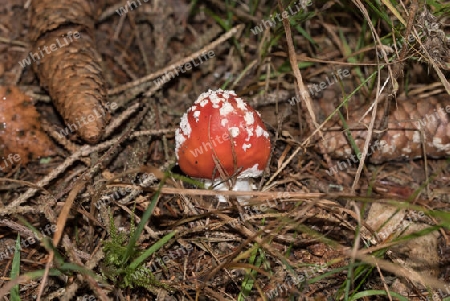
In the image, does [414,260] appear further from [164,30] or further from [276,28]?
[164,30]

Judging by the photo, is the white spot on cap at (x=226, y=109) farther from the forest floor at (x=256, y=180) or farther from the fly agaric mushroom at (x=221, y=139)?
the forest floor at (x=256, y=180)

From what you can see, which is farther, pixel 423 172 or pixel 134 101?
pixel 134 101

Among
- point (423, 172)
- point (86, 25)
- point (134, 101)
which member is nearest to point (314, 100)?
point (423, 172)

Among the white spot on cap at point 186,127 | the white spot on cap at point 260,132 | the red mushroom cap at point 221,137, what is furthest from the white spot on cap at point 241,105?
the white spot on cap at point 186,127

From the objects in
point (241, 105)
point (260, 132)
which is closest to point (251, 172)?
point (260, 132)

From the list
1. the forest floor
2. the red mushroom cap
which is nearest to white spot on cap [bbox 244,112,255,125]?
the red mushroom cap

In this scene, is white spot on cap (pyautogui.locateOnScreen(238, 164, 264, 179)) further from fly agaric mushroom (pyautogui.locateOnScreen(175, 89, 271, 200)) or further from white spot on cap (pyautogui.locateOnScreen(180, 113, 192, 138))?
white spot on cap (pyautogui.locateOnScreen(180, 113, 192, 138))

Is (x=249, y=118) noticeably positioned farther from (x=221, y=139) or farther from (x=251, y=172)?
(x=251, y=172)

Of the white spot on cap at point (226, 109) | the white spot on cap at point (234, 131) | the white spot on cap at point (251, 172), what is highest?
the white spot on cap at point (226, 109)
